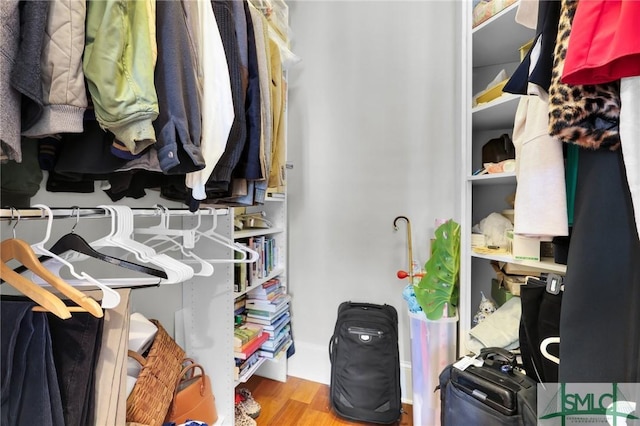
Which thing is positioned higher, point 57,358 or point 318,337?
point 57,358

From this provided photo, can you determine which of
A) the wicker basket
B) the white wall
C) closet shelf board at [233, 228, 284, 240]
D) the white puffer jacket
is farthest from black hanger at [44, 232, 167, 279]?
the white wall

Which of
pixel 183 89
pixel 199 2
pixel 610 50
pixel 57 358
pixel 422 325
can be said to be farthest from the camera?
pixel 422 325

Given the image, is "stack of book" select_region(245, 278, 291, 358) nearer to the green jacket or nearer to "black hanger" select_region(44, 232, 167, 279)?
"black hanger" select_region(44, 232, 167, 279)

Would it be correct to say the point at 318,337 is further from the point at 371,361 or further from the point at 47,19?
the point at 47,19

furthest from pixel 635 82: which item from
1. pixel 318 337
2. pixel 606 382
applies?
pixel 318 337

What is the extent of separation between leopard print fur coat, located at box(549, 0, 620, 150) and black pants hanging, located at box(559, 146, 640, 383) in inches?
1.3

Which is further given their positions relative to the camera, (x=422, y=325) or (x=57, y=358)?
(x=422, y=325)

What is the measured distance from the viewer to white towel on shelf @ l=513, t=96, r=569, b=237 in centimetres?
66

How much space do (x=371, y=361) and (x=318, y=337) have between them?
1.83ft

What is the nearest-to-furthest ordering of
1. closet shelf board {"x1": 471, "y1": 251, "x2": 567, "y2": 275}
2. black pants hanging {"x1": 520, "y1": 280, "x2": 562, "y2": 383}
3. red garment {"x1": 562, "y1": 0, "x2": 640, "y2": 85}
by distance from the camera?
red garment {"x1": 562, "y1": 0, "x2": 640, "y2": 85} → black pants hanging {"x1": 520, "y1": 280, "x2": 562, "y2": 383} → closet shelf board {"x1": 471, "y1": 251, "x2": 567, "y2": 275}

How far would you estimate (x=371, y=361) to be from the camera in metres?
1.54

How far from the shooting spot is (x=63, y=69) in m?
0.55

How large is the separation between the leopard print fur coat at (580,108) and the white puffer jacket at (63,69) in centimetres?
92

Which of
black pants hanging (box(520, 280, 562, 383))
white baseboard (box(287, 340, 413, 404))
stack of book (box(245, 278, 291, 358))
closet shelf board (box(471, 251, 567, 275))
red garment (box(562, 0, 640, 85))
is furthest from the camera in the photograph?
white baseboard (box(287, 340, 413, 404))
